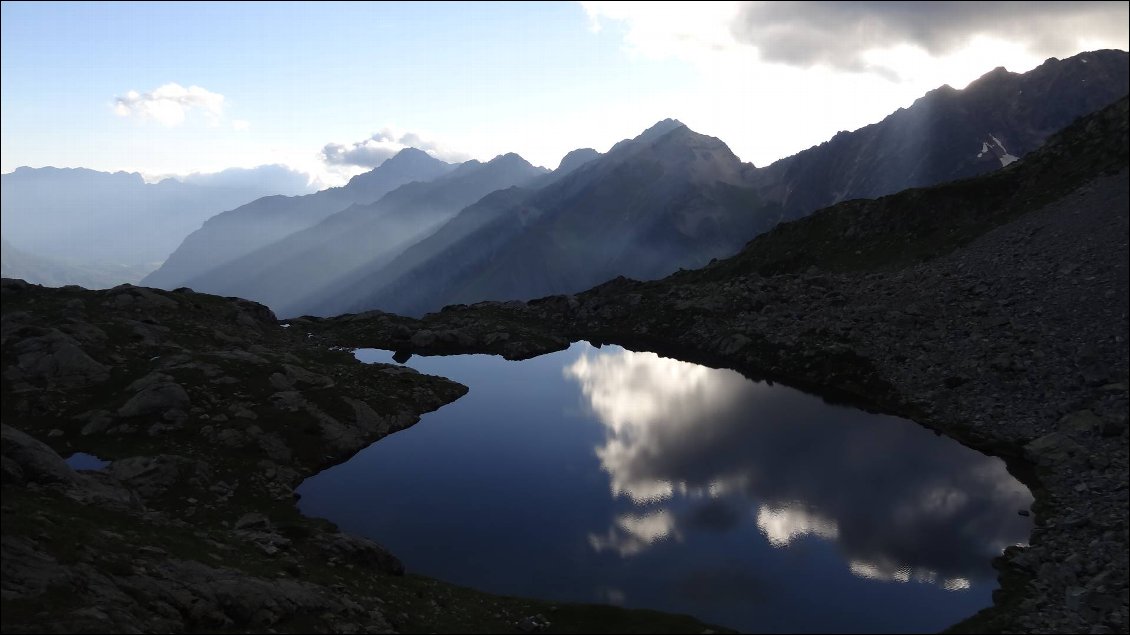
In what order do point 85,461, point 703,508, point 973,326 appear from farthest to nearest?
point 973,326, point 703,508, point 85,461

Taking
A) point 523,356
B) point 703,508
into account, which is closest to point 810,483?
point 703,508

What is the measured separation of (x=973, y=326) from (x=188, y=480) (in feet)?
290

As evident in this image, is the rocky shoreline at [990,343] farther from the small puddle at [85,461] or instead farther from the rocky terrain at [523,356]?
the small puddle at [85,461]

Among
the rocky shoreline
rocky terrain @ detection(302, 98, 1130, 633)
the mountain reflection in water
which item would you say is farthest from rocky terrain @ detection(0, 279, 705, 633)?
rocky terrain @ detection(302, 98, 1130, 633)

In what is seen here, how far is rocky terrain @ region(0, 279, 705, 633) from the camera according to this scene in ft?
80.8

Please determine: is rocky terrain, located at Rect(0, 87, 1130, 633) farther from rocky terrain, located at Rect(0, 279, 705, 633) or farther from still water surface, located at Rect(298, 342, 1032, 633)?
still water surface, located at Rect(298, 342, 1032, 633)

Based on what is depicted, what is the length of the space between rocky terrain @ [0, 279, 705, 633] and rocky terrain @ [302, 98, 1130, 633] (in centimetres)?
2884

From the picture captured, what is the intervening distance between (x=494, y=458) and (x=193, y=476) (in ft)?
90.2

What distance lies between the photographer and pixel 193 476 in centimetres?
4838

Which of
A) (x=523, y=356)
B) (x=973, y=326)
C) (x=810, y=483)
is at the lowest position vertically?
(x=810, y=483)

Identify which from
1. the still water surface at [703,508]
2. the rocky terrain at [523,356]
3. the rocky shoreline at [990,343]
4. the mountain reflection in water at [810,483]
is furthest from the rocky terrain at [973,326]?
the still water surface at [703,508]

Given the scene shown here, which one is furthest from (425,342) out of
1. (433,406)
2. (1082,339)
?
(1082,339)

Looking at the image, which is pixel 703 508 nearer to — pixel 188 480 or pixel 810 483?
pixel 810 483

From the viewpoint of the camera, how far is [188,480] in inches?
1884
